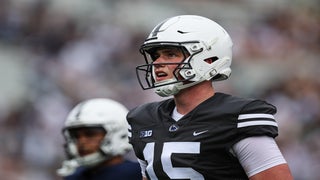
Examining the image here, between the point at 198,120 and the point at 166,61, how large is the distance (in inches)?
10.6

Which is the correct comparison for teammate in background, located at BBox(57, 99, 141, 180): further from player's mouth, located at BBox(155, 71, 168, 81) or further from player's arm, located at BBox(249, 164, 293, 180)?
player's arm, located at BBox(249, 164, 293, 180)

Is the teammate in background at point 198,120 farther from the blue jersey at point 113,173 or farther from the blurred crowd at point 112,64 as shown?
the blurred crowd at point 112,64

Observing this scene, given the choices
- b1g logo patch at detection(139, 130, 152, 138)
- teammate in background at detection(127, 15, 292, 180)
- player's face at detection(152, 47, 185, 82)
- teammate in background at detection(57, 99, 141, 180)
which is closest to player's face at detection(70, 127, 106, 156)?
teammate in background at detection(57, 99, 141, 180)

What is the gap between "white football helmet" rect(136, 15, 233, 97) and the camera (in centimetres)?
320

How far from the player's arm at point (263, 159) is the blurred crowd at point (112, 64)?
4021mm

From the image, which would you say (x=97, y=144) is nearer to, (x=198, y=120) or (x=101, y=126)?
(x=101, y=126)

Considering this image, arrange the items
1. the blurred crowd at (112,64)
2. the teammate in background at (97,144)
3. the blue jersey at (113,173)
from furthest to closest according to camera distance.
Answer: the blurred crowd at (112,64) < the teammate in background at (97,144) < the blue jersey at (113,173)

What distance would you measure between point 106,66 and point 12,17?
94cm

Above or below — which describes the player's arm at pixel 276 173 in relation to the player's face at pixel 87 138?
above

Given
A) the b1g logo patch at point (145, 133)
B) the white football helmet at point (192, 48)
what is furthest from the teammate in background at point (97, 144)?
the white football helmet at point (192, 48)

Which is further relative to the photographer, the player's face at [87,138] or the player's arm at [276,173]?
the player's face at [87,138]

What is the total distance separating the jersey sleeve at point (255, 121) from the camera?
302cm

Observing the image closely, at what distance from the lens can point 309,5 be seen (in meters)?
8.47

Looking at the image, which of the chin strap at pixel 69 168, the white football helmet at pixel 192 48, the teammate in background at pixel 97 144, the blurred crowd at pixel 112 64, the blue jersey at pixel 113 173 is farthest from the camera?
the blurred crowd at pixel 112 64
